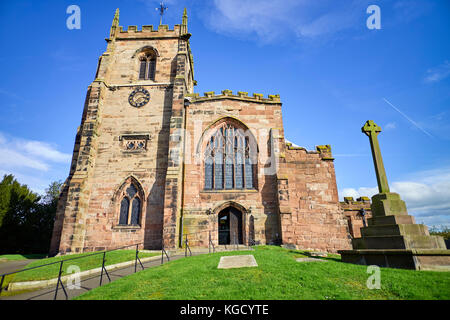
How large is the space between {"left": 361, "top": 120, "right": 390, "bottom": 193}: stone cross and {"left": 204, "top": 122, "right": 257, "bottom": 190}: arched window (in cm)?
762

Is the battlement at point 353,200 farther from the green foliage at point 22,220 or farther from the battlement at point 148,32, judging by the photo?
the green foliage at point 22,220

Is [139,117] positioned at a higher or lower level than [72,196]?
higher

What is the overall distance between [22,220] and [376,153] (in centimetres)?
2872

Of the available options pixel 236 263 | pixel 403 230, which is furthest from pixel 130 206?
pixel 403 230

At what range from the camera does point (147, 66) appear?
18812 mm

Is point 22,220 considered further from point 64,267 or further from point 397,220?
point 397,220

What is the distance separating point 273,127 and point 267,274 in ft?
38.5

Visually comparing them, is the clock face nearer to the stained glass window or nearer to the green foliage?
the stained glass window

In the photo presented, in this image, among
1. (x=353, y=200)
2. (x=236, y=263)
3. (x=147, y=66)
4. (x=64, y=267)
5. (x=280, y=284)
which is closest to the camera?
(x=280, y=284)

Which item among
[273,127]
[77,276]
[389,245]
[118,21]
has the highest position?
[118,21]

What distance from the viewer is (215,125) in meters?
16.3

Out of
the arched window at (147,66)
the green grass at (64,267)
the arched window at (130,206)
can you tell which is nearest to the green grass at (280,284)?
the green grass at (64,267)
